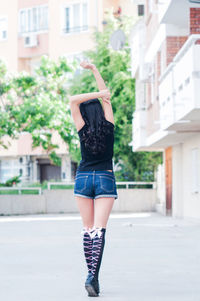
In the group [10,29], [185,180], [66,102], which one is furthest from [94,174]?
[10,29]

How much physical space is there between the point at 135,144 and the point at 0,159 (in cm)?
2066

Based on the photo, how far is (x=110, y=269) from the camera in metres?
9.35

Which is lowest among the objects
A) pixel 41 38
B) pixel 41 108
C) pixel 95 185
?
pixel 95 185

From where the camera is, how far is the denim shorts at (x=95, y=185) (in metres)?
6.93

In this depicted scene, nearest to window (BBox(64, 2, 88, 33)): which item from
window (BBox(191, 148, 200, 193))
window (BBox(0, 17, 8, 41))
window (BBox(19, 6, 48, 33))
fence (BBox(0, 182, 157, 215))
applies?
window (BBox(19, 6, 48, 33))

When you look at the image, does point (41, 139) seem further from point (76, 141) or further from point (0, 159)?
point (0, 159)

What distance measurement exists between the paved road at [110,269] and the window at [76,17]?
34.1 meters

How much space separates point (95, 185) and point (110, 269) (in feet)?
8.70

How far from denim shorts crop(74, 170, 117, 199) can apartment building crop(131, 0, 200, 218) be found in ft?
39.1

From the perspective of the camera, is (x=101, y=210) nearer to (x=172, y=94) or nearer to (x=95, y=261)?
(x=95, y=261)

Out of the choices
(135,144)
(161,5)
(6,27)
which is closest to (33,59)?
(6,27)

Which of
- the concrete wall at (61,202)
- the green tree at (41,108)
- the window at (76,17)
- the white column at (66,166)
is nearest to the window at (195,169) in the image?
the green tree at (41,108)

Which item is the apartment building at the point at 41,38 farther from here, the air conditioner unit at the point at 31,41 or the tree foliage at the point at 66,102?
the tree foliage at the point at 66,102

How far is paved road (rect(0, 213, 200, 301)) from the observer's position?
7109mm
